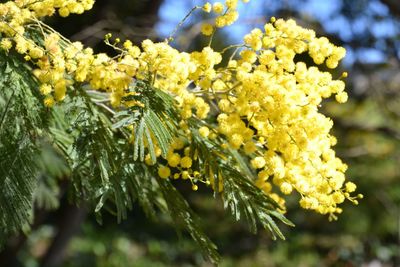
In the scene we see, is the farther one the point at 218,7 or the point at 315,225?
the point at 315,225

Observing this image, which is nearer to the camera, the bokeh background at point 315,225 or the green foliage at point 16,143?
the green foliage at point 16,143

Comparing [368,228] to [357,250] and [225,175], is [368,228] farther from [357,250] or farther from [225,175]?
[225,175]

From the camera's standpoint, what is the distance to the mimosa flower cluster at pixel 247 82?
1.25m

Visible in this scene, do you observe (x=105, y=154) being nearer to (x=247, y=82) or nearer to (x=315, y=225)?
(x=247, y=82)

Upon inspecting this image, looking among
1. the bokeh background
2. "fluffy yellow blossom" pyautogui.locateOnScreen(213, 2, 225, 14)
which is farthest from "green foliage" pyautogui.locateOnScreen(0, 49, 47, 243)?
the bokeh background

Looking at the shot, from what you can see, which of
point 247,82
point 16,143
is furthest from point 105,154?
point 247,82

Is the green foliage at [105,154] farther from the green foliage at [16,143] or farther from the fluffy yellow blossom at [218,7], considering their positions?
the fluffy yellow blossom at [218,7]

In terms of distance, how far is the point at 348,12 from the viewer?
453 centimetres

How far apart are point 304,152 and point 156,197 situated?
546 millimetres

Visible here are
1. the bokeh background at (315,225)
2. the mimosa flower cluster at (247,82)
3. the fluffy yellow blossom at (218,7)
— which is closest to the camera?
the mimosa flower cluster at (247,82)

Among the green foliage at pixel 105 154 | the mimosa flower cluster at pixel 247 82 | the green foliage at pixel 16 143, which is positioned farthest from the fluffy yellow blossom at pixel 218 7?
the green foliage at pixel 16 143

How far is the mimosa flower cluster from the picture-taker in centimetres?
125

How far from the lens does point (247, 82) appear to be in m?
1.25

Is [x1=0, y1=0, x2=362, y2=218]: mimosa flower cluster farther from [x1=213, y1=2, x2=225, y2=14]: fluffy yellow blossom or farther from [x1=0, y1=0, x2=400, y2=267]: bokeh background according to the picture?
[x1=0, y1=0, x2=400, y2=267]: bokeh background
